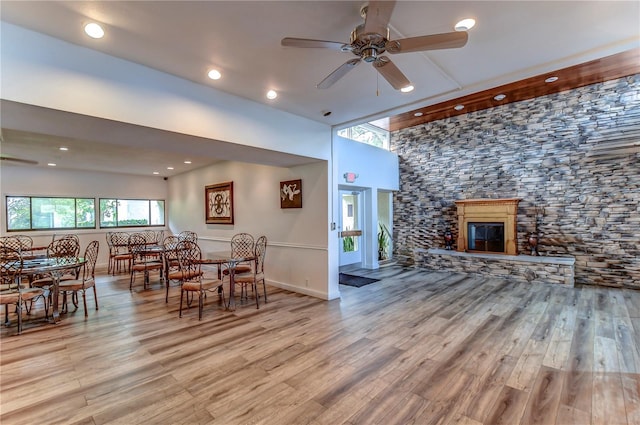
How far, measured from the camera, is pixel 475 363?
9.12ft

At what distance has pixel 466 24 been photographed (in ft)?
7.86

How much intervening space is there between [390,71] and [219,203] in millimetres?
6062

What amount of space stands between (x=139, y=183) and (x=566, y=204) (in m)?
11.7

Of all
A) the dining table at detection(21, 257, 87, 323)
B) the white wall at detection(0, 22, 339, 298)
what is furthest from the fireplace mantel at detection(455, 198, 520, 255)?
the dining table at detection(21, 257, 87, 323)

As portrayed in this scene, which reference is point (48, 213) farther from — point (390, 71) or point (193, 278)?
point (390, 71)

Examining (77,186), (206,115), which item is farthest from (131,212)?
(206,115)

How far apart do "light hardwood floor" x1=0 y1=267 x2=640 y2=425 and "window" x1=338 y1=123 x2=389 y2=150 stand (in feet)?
14.6

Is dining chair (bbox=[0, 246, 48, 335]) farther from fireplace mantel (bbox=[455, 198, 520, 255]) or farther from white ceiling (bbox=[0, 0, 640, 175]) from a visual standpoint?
fireplace mantel (bbox=[455, 198, 520, 255])

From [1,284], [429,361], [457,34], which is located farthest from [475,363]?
[1,284]

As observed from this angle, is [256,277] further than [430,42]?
Yes

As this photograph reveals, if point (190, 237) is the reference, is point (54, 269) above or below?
below

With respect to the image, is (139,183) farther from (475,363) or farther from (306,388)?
(475,363)

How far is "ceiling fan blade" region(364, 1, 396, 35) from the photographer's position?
5.67 ft

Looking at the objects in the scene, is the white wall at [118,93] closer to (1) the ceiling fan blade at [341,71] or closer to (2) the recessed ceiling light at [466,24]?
(1) the ceiling fan blade at [341,71]
